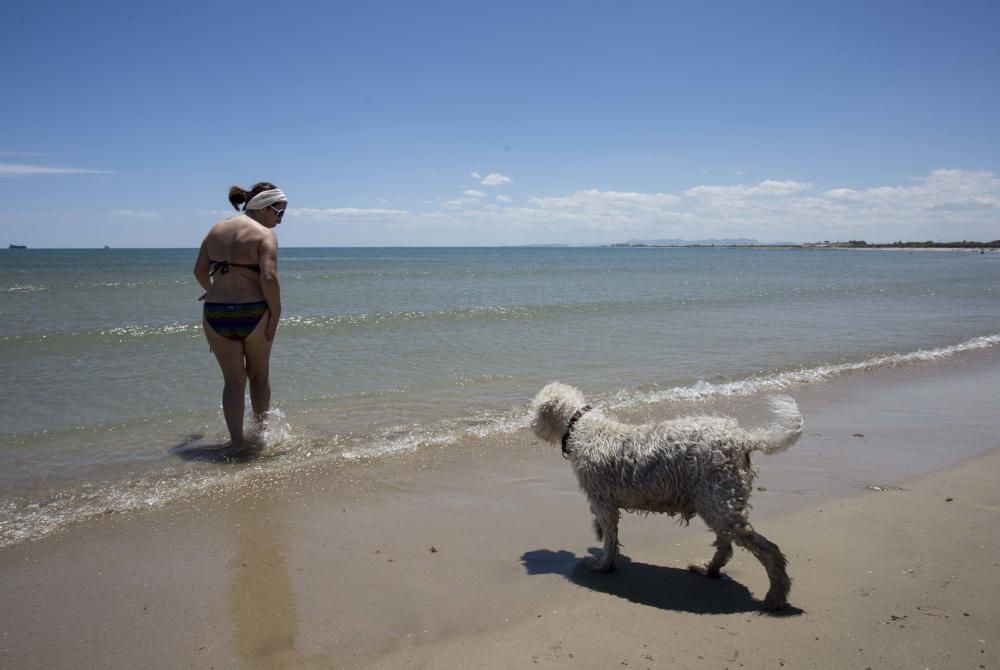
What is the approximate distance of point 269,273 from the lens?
5801mm

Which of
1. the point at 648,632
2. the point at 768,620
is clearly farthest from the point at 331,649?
the point at 768,620

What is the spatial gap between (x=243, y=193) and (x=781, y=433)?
558 centimetres

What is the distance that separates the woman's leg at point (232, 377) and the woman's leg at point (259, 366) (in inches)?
3.5

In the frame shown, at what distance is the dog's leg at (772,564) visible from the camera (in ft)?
11.2

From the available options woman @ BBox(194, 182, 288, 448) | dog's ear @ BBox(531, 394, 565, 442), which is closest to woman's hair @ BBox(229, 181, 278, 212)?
woman @ BBox(194, 182, 288, 448)

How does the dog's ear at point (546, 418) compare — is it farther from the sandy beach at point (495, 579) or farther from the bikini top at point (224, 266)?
the bikini top at point (224, 266)

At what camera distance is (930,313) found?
1947 cm

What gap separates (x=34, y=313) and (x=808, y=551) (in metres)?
22.2

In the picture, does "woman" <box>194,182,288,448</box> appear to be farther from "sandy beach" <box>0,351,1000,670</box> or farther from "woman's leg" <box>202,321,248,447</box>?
"sandy beach" <box>0,351,1000,670</box>

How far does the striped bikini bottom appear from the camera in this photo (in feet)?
19.2

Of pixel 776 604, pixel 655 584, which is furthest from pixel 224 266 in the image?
pixel 776 604

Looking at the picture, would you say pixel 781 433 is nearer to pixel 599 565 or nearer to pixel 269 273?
pixel 599 565

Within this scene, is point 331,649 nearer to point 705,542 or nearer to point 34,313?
point 705,542

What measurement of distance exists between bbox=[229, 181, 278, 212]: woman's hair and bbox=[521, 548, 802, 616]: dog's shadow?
4.52 metres
